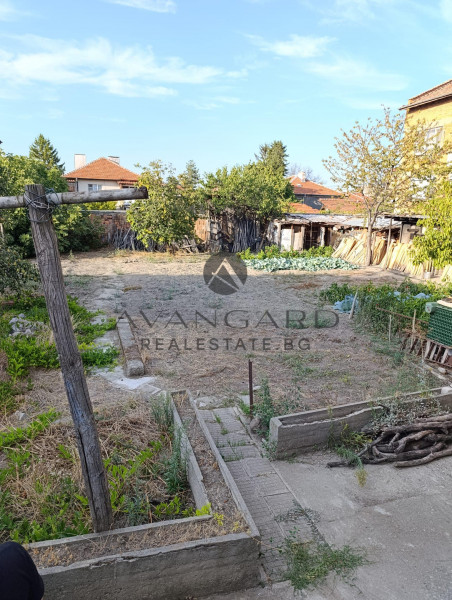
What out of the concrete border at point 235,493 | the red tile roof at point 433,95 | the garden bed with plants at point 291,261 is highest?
the red tile roof at point 433,95

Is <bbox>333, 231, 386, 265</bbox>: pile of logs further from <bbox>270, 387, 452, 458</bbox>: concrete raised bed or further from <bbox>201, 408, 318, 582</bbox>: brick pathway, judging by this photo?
<bbox>201, 408, 318, 582</bbox>: brick pathway

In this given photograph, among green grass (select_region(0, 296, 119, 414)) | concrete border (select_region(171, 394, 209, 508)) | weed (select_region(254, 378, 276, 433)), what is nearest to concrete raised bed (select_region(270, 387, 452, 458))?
weed (select_region(254, 378, 276, 433))

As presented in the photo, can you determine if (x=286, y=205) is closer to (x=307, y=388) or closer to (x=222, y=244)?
(x=222, y=244)

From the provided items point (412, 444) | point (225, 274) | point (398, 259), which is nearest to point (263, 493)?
point (412, 444)

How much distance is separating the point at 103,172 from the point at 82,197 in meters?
35.1

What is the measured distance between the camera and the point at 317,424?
452 centimetres

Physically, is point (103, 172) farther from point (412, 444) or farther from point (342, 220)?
point (412, 444)

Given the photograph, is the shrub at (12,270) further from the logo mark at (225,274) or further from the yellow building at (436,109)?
the yellow building at (436,109)

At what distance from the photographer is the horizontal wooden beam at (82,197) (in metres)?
2.54

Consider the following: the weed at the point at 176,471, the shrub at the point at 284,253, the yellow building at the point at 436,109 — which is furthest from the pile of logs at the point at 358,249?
the weed at the point at 176,471

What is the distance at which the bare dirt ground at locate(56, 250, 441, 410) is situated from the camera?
239 inches

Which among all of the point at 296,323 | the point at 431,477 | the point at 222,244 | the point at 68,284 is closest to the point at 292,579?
the point at 431,477

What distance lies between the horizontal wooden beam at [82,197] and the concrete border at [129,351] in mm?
3982

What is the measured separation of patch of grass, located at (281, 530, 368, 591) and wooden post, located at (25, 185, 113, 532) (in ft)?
4.53
